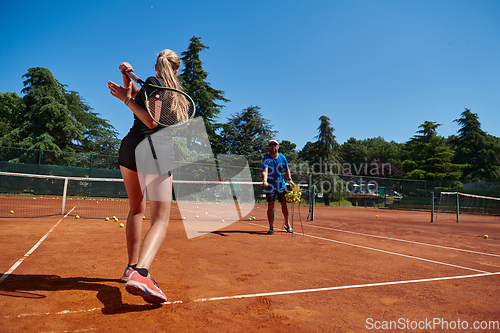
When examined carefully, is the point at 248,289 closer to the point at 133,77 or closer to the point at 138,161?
the point at 138,161

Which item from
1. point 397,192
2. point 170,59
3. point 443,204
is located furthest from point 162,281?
point 397,192

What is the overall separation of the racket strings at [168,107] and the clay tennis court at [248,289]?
4.43ft

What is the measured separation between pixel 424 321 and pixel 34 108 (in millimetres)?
30635

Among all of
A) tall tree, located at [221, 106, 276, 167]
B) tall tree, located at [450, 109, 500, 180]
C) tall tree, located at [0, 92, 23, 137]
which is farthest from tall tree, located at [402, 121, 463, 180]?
tall tree, located at [0, 92, 23, 137]

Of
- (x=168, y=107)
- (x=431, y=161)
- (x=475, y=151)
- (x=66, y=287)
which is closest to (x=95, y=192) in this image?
(x=66, y=287)

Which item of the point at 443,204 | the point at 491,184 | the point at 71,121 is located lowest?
the point at 443,204

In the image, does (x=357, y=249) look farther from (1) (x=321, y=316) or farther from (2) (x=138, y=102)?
(2) (x=138, y=102)

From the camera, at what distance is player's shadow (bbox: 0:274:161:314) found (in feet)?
6.82

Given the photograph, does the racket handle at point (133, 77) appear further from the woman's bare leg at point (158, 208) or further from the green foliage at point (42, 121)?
the green foliage at point (42, 121)

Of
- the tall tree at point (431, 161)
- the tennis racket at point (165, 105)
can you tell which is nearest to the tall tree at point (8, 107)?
the tennis racket at point (165, 105)

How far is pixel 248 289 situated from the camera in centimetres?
257

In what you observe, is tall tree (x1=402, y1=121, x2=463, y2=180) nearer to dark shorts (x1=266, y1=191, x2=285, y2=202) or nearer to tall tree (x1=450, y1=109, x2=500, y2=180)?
tall tree (x1=450, y1=109, x2=500, y2=180)

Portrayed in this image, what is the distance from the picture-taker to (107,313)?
6.39 feet

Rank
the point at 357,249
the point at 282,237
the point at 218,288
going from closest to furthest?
the point at 218,288
the point at 357,249
the point at 282,237
